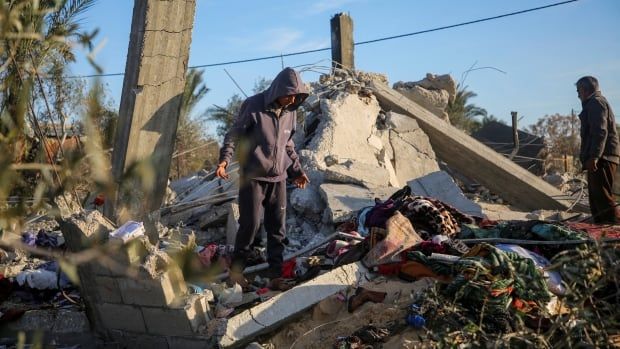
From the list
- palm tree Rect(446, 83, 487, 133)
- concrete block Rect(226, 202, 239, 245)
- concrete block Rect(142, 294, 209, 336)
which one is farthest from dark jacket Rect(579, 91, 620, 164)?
palm tree Rect(446, 83, 487, 133)

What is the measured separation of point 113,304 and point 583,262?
10.3 feet

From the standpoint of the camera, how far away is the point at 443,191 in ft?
25.9

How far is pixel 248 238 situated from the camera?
Answer: 5453mm

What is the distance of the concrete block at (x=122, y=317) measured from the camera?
4.29 metres

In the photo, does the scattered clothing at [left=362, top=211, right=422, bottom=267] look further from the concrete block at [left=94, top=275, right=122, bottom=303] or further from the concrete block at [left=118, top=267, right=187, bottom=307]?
the concrete block at [left=94, top=275, right=122, bottom=303]

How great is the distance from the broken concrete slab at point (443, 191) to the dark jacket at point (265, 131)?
294 cm

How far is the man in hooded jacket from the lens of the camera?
5297mm

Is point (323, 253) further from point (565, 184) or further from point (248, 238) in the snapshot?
point (565, 184)

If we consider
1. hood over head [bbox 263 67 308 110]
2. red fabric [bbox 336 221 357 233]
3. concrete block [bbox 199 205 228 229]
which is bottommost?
concrete block [bbox 199 205 228 229]

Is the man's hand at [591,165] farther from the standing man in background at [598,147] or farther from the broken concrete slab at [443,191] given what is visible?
the broken concrete slab at [443,191]

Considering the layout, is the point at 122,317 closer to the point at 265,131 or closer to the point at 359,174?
the point at 265,131

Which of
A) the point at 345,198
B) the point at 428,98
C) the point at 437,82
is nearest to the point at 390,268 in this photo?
the point at 345,198

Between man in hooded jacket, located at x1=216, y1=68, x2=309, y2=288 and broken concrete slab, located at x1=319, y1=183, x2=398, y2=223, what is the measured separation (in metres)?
1.43

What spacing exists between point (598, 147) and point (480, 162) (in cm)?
285
